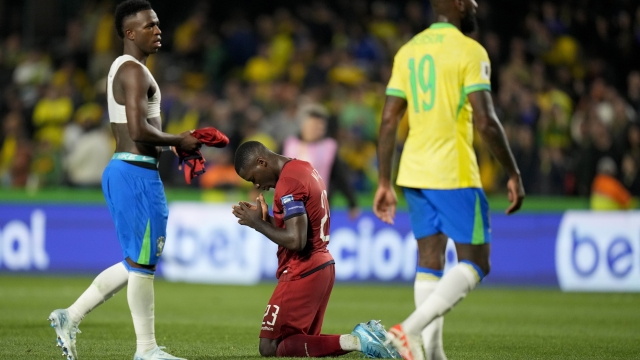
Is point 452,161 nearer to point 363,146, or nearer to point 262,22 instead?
point 363,146

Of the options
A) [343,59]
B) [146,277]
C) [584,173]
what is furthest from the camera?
[343,59]

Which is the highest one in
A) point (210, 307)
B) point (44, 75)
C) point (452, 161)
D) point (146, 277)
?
point (44, 75)

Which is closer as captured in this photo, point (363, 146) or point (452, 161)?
point (452, 161)

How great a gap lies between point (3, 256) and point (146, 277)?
9688 millimetres

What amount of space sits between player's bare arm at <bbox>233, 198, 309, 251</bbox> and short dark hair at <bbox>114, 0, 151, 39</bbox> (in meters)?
1.53

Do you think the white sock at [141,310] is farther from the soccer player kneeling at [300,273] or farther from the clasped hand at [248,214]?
the soccer player kneeling at [300,273]

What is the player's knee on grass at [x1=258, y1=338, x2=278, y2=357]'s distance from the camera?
759cm

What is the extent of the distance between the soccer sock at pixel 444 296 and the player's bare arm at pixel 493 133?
515 mm

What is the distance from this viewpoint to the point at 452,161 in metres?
6.55

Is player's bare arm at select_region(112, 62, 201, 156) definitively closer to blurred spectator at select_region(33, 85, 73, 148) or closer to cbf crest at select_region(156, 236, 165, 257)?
cbf crest at select_region(156, 236, 165, 257)

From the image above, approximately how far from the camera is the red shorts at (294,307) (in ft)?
24.8

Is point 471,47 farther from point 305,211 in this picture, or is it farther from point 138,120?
point 138,120

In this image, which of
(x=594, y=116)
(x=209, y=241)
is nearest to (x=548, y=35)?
(x=594, y=116)

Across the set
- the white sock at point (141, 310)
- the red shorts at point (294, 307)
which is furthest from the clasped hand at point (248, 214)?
the white sock at point (141, 310)
